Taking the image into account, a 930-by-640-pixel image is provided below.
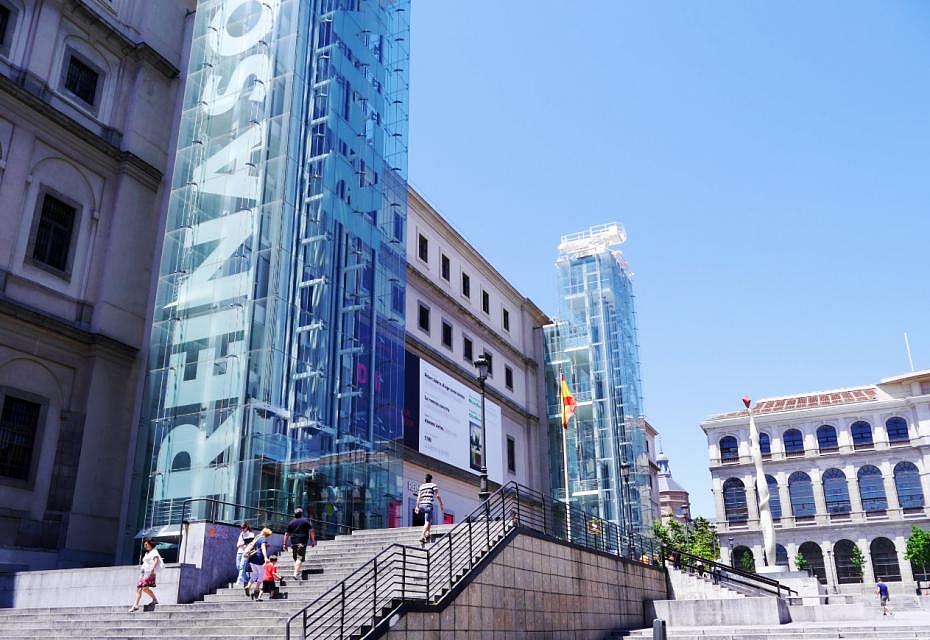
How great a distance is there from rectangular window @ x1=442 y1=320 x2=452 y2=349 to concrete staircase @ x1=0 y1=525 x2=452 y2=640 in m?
21.3

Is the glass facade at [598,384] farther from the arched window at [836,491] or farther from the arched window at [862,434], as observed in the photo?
the arched window at [862,434]

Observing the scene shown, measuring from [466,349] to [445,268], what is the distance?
171 inches

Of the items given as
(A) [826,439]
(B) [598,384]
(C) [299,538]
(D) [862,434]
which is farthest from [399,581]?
(A) [826,439]

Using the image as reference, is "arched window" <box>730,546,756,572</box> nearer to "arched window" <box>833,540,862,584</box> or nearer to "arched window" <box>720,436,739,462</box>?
"arched window" <box>833,540,862,584</box>

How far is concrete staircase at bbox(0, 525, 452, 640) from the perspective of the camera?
13617mm

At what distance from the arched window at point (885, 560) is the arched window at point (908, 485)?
3.90m

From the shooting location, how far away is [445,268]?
4019 centimetres

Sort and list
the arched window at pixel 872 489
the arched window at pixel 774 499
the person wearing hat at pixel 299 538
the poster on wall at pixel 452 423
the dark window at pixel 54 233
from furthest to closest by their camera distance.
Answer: the arched window at pixel 774 499
the arched window at pixel 872 489
the poster on wall at pixel 452 423
the dark window at pixel 54 233
the person wearing hat at pixel 299 538

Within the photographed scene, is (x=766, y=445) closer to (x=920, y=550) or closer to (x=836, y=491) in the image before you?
(x=836, y=491)

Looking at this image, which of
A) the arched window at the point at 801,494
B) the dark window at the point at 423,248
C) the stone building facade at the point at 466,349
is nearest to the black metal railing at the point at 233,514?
the stone building facade at the point at 466,349

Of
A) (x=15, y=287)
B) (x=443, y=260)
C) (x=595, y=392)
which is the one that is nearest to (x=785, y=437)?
(x=595, y=392)

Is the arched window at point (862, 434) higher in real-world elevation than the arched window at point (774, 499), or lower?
higher

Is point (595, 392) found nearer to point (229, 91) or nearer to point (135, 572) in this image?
point (229, 91)

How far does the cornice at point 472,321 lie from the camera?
36.8 meters
